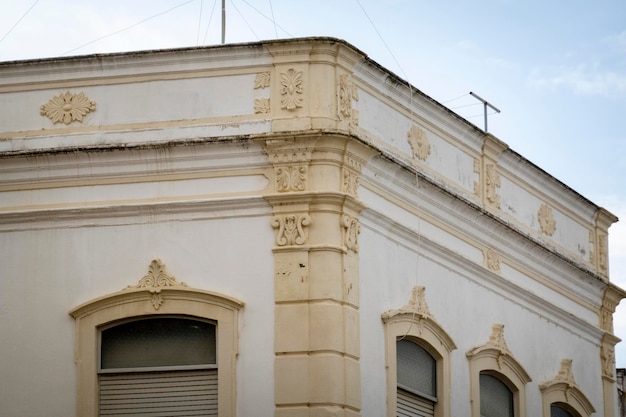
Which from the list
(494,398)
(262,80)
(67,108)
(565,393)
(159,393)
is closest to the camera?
(159,393)

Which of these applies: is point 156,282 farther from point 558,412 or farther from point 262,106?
point 558,412

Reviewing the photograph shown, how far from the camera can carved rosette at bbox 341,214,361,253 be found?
24.1 meters

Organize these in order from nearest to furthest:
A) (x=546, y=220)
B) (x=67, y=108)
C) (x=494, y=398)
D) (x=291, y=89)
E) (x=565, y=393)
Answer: (x=291, y=89) → (x=67, y=108) → (x=494, y=398) → (x=565, y=393) → (x=546, y=220)

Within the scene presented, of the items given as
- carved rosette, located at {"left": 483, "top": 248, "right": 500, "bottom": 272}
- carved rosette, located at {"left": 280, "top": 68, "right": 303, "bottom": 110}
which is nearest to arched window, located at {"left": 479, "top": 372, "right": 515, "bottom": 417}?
carved rosette, located at {"left": 483, "top": 248, "right": 500, "bottom": 272}

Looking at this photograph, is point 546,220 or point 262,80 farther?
point 546,220

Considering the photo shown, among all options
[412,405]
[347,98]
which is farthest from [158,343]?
[347,98]

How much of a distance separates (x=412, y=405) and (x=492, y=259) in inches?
140

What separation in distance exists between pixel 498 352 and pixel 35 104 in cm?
825

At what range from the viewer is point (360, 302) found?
2433cm

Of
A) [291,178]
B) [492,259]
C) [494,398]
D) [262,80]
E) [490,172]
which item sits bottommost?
[494,398]

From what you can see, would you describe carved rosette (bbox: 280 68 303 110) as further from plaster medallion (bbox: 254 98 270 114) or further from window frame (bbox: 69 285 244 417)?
window frame (bbox: 69 285 244 417)

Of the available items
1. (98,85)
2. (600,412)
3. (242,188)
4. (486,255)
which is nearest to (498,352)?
(486,255)

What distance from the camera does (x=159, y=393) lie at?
24.1 metres

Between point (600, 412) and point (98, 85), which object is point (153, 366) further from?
point (600, 412)
